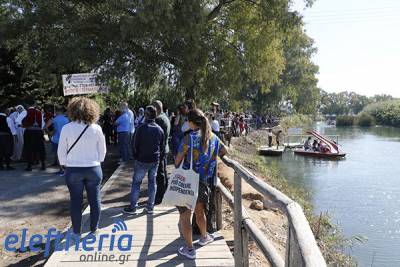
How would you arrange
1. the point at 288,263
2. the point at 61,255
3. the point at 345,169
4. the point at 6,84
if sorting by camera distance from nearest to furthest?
1. the point at 288,263
2. the point at 61,255
3. the point at 6,84
4. the point at 345,169

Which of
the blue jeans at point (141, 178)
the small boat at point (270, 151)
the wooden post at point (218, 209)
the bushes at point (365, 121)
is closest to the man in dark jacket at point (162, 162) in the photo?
the blue jeans at point (141, 178)

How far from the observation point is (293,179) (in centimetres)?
2158

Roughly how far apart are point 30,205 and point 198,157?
4.47m

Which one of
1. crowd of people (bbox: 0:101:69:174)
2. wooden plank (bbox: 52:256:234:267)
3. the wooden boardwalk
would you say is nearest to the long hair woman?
wooden plank (bbox: 52:256:234:267)

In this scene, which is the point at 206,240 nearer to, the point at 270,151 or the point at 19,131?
the point at 19,131

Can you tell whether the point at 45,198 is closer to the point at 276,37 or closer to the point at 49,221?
the point at 49,221

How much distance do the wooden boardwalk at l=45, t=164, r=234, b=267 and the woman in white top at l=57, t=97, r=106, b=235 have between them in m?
0.70

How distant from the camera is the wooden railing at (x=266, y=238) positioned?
218 cm

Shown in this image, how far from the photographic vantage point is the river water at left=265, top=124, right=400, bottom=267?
1152 centimetres

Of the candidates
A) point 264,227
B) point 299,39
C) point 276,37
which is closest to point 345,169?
point 299,39

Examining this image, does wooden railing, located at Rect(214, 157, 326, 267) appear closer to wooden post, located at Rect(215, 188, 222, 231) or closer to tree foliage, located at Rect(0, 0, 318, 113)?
wooden post, located at Rect(215, 188, 222, 231)

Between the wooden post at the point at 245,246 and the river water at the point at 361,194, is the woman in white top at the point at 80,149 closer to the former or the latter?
the wooden post at the point at 245,246

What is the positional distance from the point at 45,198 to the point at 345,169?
20487 mm

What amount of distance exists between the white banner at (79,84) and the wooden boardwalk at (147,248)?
23.8 ft
